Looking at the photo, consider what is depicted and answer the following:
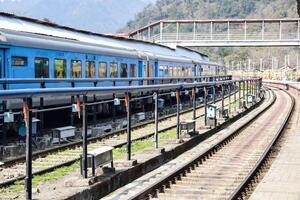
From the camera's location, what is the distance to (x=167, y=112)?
92.5 ft

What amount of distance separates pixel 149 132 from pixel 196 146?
305cm

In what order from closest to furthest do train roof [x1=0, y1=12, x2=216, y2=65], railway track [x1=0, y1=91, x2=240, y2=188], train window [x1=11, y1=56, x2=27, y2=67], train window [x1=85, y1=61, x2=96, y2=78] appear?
railway track [x1=0, y1=91, x2=240, y2=188] < train window [x1=11, y1=56, x2=27, y2=67] < train roof [x1=0, y1=12, x2=216, y2=65] < train window [x1=85, y1=61, x2=96, y2=78]

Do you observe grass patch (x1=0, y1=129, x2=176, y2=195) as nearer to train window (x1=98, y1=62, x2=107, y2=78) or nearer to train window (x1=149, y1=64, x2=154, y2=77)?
train window (x1=98, y1=62, x2=107, y2=78)

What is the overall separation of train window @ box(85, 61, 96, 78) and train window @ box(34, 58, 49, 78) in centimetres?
351

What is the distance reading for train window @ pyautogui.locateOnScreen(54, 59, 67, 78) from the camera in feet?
65.0

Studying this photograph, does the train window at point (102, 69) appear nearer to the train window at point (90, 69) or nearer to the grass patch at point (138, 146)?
the train window at point (90, 69)

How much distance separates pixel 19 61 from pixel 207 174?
7099mm

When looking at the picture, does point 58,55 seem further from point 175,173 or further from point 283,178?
point 283,178

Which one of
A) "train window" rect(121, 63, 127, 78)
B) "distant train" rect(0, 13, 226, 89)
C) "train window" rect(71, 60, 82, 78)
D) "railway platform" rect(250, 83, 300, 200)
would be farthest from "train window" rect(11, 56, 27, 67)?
"train window" rect(121, 63, 127, 78)

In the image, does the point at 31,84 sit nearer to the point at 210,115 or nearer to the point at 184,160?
the point at 184,160

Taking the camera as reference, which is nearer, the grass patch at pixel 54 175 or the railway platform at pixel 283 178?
the grass patch at pixel 54 175

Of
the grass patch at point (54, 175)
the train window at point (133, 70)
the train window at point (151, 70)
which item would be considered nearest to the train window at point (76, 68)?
the grass patch at point (54, 175)

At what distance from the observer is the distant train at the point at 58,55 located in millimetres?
16766

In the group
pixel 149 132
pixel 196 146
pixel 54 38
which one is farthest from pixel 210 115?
pixel 54 38
